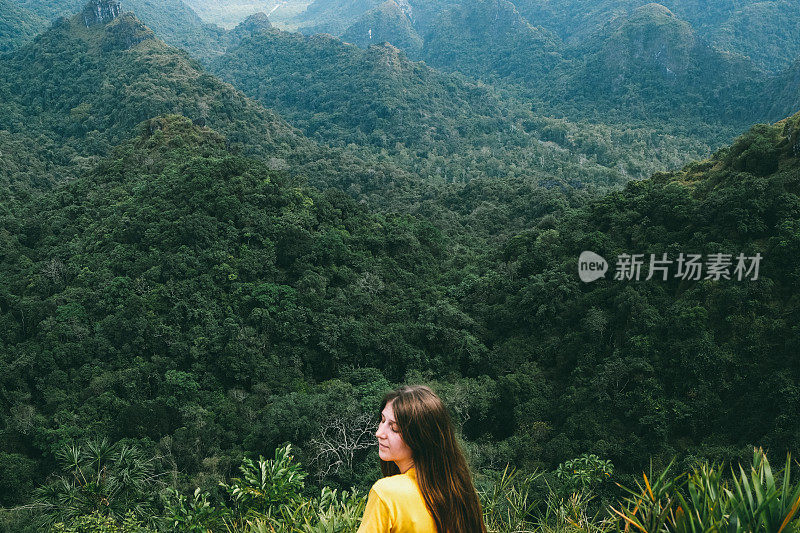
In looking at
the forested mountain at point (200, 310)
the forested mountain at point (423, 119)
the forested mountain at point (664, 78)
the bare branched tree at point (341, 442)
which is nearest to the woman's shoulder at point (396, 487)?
the bare branched tree at point (341, 442)

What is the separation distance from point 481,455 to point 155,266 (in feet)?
58.7

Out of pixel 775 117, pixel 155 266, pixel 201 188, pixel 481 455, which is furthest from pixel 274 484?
pixel 775 117

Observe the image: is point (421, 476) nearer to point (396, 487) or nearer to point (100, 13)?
point (396, 487)

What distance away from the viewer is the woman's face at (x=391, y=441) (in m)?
2.87

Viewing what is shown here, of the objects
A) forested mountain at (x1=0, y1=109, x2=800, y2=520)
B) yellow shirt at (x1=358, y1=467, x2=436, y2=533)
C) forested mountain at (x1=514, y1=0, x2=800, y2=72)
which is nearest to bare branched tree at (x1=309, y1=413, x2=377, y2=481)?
forested mountain at (x1=0, y1=109, x2=800, y2=520)

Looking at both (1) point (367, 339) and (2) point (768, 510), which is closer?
(2) point (768, 510)

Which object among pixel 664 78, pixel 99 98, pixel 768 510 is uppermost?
pixel 664 78

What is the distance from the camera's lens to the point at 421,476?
2.85 meters

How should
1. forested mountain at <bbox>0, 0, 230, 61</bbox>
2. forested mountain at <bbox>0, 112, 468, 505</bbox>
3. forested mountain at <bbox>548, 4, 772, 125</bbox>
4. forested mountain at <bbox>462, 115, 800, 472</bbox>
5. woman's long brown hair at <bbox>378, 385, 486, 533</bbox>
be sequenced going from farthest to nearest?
forested mountain at <bbox>0, 0, 230, 61</bbox> → forested mountain at <bbox>548, 4, 772, 125</bbox> → forested mountain at <bbox>0, 112, 468, 505</bbox> → forested mountain at <bbox>462, 115, 800, 472</bbox> → woman's long brown hair at <bbox>378, 385, 486, 533</bbox>

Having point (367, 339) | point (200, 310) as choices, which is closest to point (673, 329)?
point (367, 339)

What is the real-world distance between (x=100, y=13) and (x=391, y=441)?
283 feet

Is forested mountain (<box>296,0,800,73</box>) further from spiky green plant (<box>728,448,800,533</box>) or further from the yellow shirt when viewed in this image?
the yellow shirt

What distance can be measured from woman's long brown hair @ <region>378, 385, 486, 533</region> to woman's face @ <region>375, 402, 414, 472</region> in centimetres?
3

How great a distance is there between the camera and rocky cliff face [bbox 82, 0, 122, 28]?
234 ft
